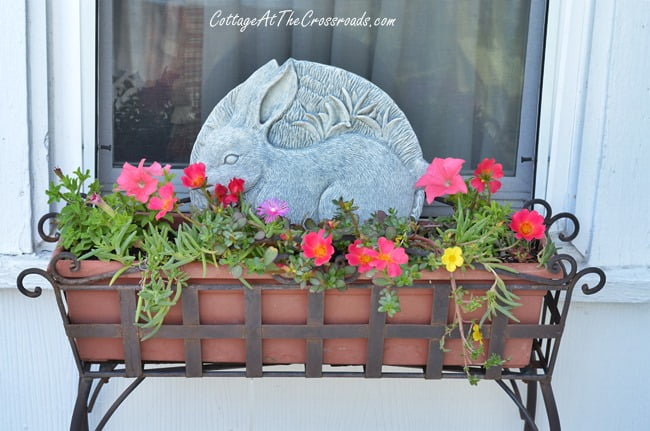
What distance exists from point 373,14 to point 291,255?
2.49 feet

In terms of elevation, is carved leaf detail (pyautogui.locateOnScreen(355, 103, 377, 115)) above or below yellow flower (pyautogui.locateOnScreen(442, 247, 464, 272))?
above

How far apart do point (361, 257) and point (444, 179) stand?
0.81 ft

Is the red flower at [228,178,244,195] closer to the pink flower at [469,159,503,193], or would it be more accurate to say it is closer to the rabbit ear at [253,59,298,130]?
the rabbit ear at [253,59,298,130]

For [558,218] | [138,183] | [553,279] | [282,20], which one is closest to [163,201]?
[138,183]

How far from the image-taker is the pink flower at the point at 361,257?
4.57 feet

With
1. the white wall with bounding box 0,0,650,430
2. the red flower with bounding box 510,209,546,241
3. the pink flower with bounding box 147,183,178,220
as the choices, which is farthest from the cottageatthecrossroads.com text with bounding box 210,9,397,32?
the red flower with bounding box 510,209,546,241

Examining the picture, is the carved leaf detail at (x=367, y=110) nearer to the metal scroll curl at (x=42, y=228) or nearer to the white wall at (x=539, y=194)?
the white wall at (x=539, y=194)

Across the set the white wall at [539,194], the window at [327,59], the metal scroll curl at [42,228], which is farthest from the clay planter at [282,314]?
the window at [327,59]

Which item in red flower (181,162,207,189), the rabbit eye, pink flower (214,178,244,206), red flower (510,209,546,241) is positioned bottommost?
red flower (510,209,546,241)

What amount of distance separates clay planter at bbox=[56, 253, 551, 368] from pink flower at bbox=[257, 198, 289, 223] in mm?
158

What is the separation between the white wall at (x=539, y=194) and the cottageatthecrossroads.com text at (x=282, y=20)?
33 cm

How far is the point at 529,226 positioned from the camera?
4.92 ft

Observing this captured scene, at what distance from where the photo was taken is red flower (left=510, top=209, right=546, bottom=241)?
150cm

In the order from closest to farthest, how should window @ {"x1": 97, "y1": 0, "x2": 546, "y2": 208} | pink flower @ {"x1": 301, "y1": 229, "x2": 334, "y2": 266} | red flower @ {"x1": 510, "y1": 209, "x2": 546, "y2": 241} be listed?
pink flower @ {"x1": 301, "y1": 229, "x2": 334, "y2": 266} < red flower @ {"x1": 510, "y1": 209, "x2": 546, "y2": 241} < window @ {"x1": 97, "y1": 0, "x2": 546, "y2": 208}
